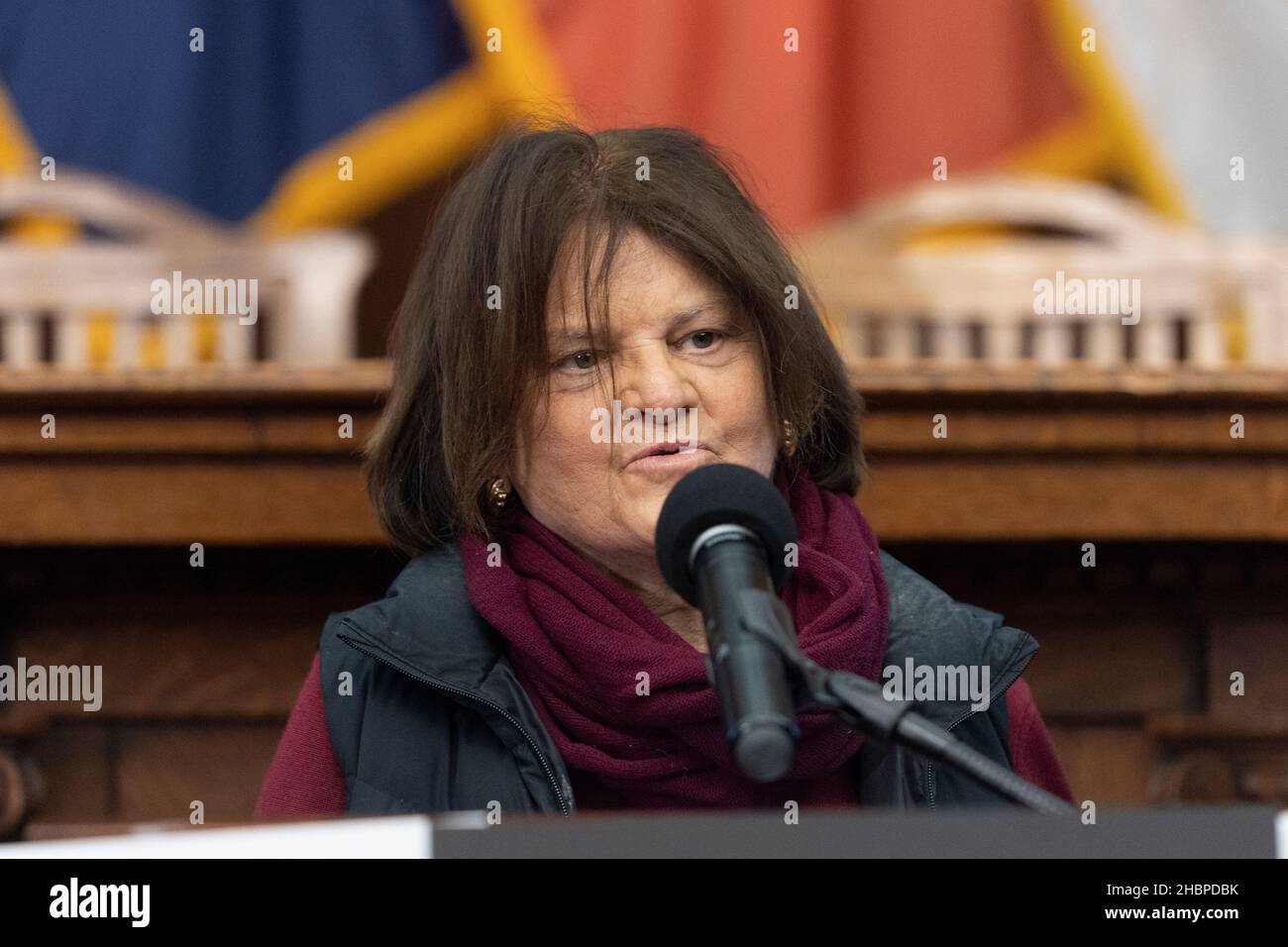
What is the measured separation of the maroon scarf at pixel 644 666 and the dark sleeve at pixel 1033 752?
189 millimetres

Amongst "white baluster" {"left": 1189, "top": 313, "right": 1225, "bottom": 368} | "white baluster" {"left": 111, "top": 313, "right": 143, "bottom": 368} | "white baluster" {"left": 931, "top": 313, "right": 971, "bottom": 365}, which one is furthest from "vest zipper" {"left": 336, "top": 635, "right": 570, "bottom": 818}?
"white baluster" {"left": 1189, "top": 313, "right": 1225, "bottom": 368}

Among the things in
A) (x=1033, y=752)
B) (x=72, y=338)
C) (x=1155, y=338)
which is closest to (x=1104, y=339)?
(x=1155, y=338)

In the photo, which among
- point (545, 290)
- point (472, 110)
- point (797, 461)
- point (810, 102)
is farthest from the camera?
point (472, 110)

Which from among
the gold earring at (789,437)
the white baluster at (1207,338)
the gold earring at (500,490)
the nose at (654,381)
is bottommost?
the gold earring at (500,490)

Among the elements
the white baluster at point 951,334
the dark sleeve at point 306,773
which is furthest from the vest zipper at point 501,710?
the white baluster at point 951,334

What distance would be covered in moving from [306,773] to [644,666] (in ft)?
1.02

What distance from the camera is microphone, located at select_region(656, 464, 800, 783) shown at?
77 cm

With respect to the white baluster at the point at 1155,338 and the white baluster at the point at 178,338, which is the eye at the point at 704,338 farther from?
the white baluster at the point at 178,338

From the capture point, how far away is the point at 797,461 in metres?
1.55

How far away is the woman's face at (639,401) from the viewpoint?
135cm

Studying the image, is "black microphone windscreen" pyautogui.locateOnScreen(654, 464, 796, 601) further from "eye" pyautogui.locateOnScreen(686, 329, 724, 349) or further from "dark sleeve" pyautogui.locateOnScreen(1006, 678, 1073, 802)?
"dark sleeve" pyautogui.locateOnScreen(1006, 678, 1073, 802)

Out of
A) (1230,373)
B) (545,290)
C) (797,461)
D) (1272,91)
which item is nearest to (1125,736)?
(1230,373)
